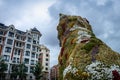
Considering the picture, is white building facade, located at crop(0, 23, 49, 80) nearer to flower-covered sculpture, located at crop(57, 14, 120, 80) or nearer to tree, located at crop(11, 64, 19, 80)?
tree, located at crop(11, 64, 19, 80)

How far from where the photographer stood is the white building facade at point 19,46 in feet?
182

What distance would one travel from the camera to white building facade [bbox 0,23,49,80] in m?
55.6

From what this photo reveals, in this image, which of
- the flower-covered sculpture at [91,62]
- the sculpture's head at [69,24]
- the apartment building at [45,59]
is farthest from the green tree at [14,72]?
the flower-covered sculpture at [91,62]

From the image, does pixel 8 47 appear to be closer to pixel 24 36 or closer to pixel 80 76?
pixel 24 36

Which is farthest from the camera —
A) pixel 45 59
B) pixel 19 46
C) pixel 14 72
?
pixel 45 59

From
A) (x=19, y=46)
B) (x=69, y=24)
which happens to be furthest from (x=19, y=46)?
(x=69, y=24)

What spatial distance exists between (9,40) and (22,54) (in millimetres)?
6972

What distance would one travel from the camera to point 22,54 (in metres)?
60.0

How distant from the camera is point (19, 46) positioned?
60.2m

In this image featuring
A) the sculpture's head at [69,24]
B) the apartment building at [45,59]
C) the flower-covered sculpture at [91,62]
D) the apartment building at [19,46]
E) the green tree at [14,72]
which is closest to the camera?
the flower-covered sculpture at [91,62]

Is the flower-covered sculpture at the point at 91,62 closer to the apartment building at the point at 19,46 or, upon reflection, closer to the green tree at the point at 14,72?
the green tree at the point at 14,72

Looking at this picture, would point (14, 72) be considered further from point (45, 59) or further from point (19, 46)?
point (45, 59)

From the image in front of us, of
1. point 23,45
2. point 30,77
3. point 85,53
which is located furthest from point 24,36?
point 85,53

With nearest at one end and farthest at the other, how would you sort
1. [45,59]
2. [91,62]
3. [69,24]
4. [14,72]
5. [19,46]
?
[91,62], [69,24], [14,72], [19,46], [45,59]
